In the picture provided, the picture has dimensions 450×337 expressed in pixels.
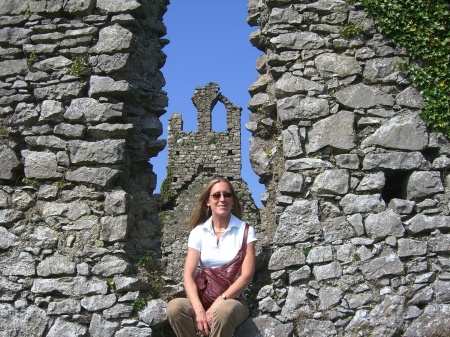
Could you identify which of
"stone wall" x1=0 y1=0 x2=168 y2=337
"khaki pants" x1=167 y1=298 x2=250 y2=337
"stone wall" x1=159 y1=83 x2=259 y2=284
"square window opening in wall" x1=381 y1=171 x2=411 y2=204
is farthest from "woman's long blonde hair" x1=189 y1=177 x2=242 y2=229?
"stone wall" x1=159 y1=83 x2=259 y2=284

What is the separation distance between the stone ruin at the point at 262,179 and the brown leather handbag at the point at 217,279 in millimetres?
493

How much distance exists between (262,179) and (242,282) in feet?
4.87

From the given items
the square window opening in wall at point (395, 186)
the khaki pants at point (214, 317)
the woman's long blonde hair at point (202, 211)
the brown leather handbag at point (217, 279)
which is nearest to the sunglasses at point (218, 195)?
the woman's long blonde hair at point (202, 211)

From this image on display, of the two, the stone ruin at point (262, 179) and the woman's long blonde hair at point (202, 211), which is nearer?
the stone ruin at point (262, 179)

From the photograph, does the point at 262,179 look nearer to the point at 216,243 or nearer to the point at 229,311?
the point at 216,243

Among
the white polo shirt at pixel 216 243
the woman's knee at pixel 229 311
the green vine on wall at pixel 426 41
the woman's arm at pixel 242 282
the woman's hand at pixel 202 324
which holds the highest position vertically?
the green vine on wall at pixel 426 41

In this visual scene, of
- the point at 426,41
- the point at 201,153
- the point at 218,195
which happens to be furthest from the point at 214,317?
the point at 201,153

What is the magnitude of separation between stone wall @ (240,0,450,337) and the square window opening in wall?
1 centimetres

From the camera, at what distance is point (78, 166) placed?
5.56m

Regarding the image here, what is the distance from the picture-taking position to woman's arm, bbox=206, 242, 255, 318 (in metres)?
4.52

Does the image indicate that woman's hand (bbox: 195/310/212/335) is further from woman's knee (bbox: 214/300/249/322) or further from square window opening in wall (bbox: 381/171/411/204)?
square window opening in wall (bbox: 381/171/411/204)

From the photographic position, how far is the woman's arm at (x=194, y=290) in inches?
175

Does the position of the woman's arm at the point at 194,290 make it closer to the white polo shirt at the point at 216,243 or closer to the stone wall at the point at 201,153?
the white polo shirt at the point at 216,243

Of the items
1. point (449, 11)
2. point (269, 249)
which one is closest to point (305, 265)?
point (269, 249)
